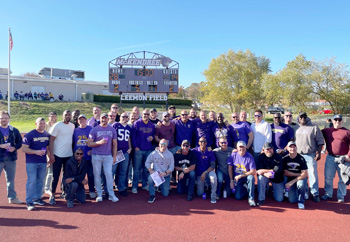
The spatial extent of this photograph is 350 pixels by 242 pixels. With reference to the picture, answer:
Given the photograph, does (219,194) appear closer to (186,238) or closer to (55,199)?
(186,238)

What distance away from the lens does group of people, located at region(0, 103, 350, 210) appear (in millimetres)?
5160

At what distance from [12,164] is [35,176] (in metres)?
0.58

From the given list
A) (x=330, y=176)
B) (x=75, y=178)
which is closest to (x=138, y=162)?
(x=75, y=178)

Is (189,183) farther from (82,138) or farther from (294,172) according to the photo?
(82,138)

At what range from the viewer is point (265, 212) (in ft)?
16.1

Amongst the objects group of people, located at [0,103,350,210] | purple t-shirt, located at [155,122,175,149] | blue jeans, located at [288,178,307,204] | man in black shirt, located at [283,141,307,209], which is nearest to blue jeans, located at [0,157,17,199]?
group of people, located at [0,103,350,210]

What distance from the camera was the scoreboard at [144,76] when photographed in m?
16.5

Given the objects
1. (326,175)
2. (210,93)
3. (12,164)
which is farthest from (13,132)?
(210,93)

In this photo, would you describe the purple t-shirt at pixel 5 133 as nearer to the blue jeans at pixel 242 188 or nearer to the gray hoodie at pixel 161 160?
the gray hoodie at pixel 161 160

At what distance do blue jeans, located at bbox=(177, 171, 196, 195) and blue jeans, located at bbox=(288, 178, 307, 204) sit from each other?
220 cm

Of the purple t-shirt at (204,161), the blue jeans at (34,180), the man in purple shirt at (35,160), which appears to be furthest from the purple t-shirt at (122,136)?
the purple t-shirt at (204,161)

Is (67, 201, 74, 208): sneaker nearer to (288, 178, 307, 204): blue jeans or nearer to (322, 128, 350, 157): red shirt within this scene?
(288, 178, 307, 204): blue jeans

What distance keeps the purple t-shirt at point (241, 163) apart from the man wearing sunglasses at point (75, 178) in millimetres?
3365

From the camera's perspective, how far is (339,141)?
5539 millimetres
